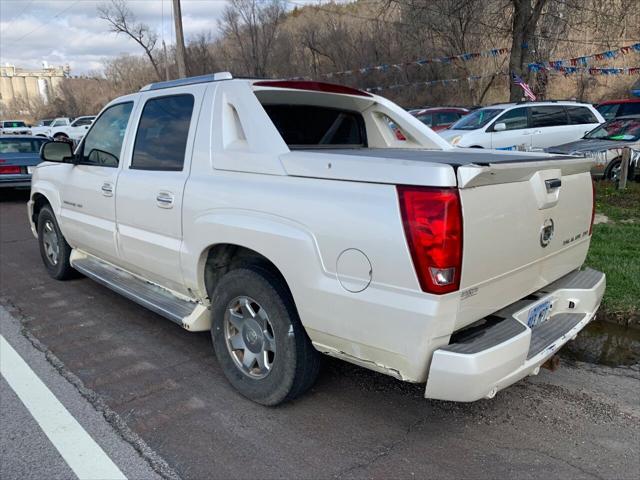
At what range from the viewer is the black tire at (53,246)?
569cm

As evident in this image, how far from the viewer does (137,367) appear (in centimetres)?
387

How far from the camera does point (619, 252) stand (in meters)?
5.89

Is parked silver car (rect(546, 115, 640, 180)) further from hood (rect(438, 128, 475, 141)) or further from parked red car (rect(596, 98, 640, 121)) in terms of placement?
parked red car (rect(596, 98, 640, 121))

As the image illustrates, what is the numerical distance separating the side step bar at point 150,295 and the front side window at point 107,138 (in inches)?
38.3

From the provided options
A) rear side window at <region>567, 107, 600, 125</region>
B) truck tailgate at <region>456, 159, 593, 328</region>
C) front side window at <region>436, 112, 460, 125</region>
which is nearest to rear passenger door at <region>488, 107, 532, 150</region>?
rear side window at <region>567, 107, 600, 125</region>

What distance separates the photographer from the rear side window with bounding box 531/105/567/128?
1380 cm

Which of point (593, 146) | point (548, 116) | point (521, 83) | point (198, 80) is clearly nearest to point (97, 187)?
point (198, 80)

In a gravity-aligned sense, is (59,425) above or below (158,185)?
below

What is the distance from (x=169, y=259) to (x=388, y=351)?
190 cm

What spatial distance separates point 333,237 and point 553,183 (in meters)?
1.28

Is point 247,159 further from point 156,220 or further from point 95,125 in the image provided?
point 95,125

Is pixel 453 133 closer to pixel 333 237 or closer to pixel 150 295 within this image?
pixel 150 295

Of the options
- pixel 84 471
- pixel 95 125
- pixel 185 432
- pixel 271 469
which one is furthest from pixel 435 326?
pixel 95 125

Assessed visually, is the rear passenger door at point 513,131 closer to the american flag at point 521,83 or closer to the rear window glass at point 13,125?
the american flag at point 521,83
